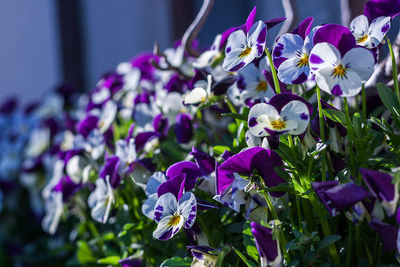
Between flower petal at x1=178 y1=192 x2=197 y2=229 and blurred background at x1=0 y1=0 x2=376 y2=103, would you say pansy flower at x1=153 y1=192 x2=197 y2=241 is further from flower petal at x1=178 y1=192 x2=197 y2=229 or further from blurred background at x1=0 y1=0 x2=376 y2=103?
blurred background at x1=0 y1=0 x2=376 y2=103

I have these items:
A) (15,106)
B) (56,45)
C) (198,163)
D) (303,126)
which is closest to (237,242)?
(198,163)

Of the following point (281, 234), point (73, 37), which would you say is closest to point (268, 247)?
point (281, 234)

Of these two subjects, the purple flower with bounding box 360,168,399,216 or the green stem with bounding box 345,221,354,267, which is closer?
the purple flower with bounding box 360,168,399,216

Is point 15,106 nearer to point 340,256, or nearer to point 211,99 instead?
point 211,99

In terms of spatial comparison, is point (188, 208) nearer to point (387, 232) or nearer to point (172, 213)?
point (172, 213)

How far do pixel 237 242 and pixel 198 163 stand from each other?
15 centimetres

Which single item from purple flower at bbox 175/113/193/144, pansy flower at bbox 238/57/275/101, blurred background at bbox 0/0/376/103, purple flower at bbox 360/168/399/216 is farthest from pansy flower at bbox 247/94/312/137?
blurred background at bbox 0/0/376/103

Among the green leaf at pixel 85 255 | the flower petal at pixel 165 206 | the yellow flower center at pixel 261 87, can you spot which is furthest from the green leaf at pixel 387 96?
the green leaf at pixel 85 255

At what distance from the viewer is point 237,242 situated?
862 mm

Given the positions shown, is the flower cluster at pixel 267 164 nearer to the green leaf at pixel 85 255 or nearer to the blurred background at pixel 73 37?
the green leaf at pixel 85 255

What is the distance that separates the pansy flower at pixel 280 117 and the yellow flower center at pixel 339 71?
0.05 meters

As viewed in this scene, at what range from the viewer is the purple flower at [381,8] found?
768 mm

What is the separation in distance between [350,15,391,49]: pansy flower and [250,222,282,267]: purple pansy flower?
282mm

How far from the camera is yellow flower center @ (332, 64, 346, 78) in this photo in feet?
2.18
